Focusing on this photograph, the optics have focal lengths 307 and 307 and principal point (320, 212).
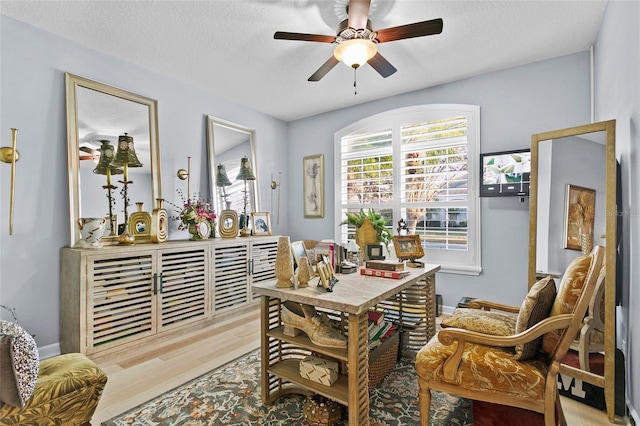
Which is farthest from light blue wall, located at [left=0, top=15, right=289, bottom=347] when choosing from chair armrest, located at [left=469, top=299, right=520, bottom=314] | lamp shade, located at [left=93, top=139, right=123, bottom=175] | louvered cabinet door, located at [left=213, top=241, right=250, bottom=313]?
chair armrest, located at [left=469, top=299, right=520, bottom=314]

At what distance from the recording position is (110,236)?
2971 millimetres

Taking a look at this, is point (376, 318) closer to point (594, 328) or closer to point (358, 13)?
point (594, 328)

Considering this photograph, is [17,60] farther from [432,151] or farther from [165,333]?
[432,151]

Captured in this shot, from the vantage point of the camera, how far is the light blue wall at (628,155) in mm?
1714

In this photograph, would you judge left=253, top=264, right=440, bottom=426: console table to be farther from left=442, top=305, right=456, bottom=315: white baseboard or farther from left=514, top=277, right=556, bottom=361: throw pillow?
left=442, top=305, right=456, bottom=315: white baseboard

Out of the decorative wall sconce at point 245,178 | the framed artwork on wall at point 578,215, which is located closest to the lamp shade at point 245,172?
the decorative wall sconce at point 245,178

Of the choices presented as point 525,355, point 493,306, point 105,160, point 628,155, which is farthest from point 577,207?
point 105,160

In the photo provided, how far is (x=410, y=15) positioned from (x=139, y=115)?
285cm

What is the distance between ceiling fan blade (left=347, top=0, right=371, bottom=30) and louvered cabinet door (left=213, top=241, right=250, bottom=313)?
2.61 m

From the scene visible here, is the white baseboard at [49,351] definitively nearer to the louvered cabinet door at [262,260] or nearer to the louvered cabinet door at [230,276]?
the louvered cabinet door at [230,276]

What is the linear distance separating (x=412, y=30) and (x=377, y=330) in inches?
81.4

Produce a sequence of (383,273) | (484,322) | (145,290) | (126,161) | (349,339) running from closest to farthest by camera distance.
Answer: (349,339)
(484,322)
(383,273)
(145,290)
(126,161)

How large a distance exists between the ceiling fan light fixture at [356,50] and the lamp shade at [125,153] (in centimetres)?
225

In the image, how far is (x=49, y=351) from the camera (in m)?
2.65
